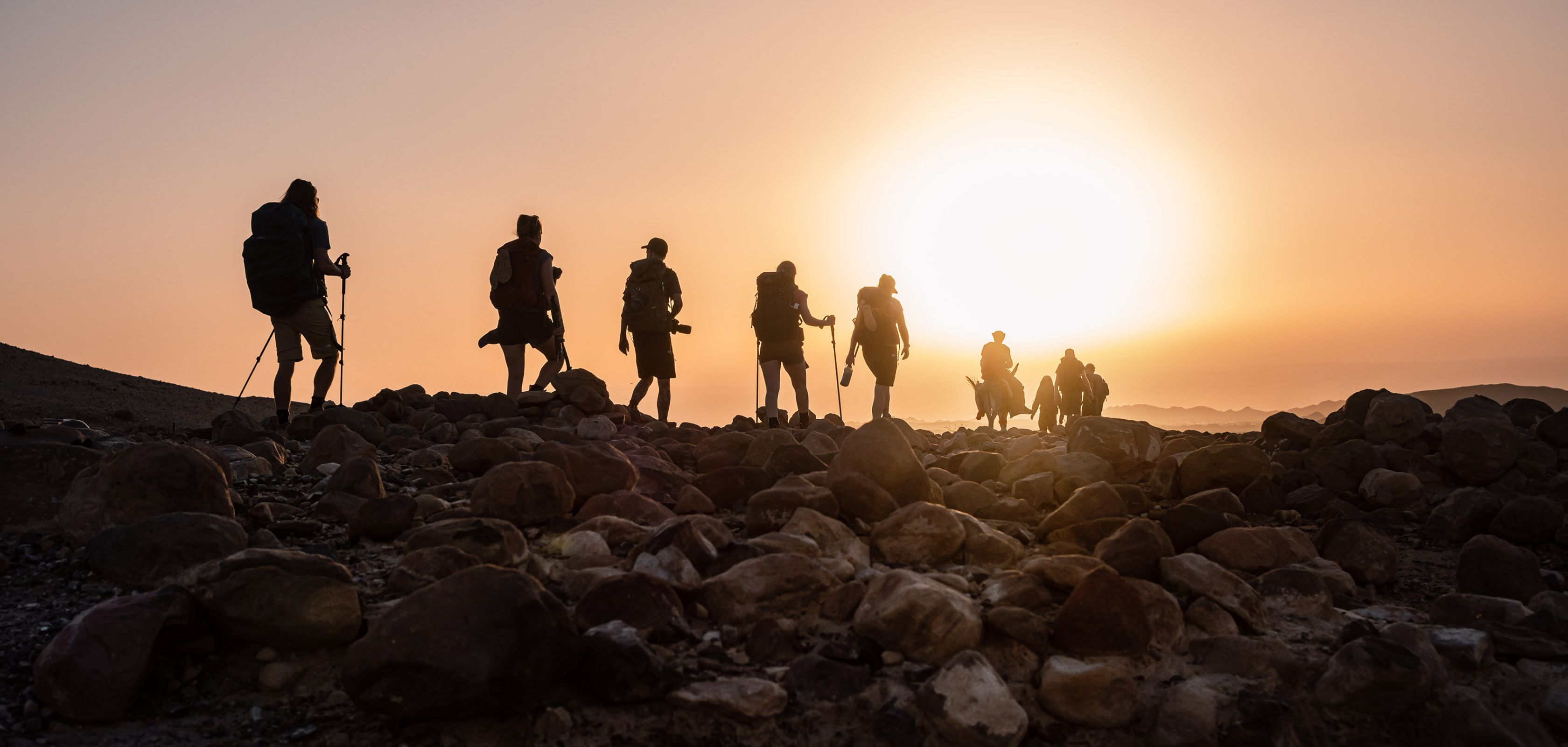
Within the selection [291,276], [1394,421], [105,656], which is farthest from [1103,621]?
[291,276]

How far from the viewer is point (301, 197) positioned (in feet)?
31.4

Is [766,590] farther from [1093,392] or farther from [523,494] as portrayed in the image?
[1093,392]

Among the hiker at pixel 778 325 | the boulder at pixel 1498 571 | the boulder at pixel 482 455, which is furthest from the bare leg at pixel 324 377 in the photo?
the boulder at pixel 1498 571

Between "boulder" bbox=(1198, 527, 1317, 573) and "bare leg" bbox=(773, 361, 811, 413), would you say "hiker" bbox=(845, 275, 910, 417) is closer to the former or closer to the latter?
"bare leg" bbox=(773, 361, 811, 413)

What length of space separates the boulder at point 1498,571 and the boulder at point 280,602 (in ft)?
20.2

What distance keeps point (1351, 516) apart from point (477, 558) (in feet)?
21.6

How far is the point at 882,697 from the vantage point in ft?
13.3

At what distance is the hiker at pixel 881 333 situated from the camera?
46.0 ft

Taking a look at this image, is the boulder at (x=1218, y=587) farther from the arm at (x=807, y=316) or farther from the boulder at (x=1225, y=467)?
the arm at (x=807, y=316)

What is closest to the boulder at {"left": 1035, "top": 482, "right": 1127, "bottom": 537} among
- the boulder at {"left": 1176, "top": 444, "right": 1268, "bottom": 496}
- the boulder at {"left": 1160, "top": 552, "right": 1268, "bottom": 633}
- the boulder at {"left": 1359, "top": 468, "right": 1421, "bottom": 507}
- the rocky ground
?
the rocky ground

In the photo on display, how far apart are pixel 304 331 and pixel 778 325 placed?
5.67m

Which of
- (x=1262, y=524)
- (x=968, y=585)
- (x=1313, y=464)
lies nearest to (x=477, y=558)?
(x=968, y=585)

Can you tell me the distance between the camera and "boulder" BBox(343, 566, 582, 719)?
3.64 m

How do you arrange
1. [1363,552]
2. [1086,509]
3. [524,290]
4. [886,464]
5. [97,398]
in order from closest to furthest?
[1363,552], [1086,509], [886,464], [524,290], [97,398]
